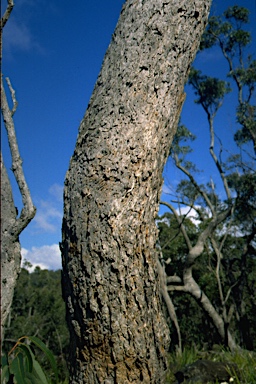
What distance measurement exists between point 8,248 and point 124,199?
1.73 feet

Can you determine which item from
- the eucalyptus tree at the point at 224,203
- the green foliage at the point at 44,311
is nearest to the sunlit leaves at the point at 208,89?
the eucalyptus tree at the point at 224,203

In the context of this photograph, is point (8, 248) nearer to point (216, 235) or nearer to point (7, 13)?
point (7, 13)

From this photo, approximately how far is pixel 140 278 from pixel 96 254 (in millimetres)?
209

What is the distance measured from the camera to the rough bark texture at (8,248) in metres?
1.65

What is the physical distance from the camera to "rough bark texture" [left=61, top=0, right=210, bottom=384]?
165cm

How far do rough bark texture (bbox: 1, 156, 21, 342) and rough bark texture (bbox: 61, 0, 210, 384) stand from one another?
21 centimetres

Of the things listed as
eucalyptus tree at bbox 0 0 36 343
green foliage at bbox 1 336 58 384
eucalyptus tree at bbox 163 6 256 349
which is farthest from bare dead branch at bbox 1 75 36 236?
eucalyptus tree at bbox 163 6 256 349

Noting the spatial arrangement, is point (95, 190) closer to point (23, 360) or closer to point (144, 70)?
point (144, 70)

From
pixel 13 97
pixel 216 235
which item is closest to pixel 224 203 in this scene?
pixel 216 235

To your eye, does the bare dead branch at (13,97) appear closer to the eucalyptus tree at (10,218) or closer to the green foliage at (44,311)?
the eucalyptus tree at (10,218)

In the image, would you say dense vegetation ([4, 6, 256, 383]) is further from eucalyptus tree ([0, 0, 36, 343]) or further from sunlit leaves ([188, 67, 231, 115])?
eucalyptus tree ([0, 0, 36, 343])

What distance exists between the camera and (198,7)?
6.62ft

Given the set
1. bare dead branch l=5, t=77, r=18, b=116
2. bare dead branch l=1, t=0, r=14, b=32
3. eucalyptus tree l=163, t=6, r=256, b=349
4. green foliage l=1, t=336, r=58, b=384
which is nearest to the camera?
bare dead branch l=1, t=0, r=14, b=32

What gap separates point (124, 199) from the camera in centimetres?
174
